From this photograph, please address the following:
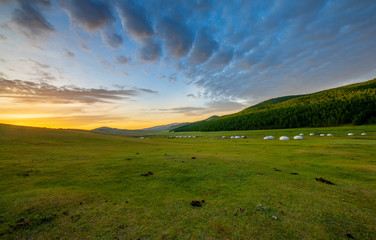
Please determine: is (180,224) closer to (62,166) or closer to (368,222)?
(368,222)

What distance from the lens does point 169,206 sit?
18.5 ft

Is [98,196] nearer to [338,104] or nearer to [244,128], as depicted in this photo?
[244,128]

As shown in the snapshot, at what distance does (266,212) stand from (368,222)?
3.38m

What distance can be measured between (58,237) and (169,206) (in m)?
3.39

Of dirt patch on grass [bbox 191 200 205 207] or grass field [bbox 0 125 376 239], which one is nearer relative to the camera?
grass field [bbox 0 125 376 239]

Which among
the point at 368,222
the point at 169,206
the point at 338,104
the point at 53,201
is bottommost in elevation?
the point at 368,222

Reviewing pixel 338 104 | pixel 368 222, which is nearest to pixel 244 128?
pixel 338 104

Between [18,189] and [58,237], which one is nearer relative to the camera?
[58,237]

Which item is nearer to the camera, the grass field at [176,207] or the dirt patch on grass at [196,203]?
the grass field at [176,207]

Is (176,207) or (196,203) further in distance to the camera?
(196,203)

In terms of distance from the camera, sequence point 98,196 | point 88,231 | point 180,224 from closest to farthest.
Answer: point 88,231, point 180,224, point 98,196

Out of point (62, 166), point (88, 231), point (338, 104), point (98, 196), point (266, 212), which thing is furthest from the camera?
point (338, 104)

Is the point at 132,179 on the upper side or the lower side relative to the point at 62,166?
lower

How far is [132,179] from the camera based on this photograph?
28.2 ft
